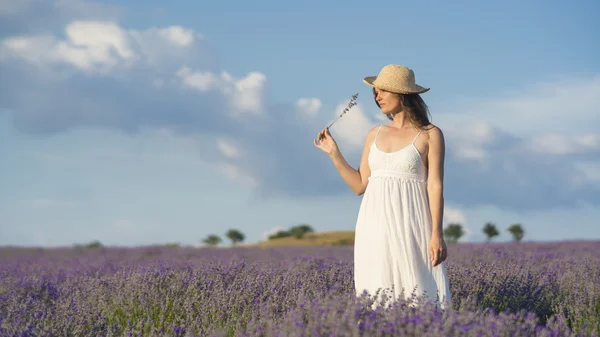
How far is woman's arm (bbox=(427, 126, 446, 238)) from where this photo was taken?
3.70 meters

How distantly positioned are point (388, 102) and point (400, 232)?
84 centimetres

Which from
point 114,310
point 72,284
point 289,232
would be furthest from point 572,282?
point 289,232

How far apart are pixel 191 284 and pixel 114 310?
0.60 meters

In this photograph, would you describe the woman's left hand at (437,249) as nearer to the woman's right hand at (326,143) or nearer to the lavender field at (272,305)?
the lavender field at (272,305)

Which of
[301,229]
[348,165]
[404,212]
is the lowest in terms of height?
[404,212]

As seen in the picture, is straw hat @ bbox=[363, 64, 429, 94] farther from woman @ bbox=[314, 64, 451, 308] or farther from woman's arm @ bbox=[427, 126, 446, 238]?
woman's arm @ bbox=[427, 126, 446, 238]

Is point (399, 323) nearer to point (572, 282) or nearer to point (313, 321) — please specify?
point (313, 321)

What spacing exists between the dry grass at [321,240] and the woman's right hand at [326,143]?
48.5ft

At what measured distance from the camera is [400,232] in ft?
12.4

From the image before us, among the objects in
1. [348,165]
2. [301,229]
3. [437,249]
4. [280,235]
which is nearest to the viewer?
[437,249]

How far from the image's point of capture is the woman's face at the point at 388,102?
4.00m

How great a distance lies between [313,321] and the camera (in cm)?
290

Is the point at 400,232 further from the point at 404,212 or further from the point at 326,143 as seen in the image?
the point at 326,143


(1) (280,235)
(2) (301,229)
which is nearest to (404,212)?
(1) (280,235)
